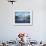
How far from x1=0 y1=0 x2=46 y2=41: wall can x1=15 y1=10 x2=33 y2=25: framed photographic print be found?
0.16m

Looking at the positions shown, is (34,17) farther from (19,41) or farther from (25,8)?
(19,41)

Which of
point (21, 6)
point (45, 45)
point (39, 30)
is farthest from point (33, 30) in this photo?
point (45, 45)

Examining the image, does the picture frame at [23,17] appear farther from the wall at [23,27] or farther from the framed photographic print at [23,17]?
the wall at [23,27]

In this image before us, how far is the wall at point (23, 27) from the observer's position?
530 centimetres

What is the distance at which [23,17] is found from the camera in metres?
5.30

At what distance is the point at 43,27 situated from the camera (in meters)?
5.30

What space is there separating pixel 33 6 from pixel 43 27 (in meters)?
0.92

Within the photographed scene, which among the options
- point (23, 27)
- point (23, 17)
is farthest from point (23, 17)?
point (23, 27)

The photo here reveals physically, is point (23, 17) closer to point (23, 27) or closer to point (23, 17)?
point (23, 17)

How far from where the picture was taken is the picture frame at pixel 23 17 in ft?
17.3

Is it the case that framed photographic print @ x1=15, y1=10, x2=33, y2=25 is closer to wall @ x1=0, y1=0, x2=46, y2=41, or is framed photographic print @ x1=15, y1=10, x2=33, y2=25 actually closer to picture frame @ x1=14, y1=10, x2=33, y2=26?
picture frame @ x1=14, y1=10, x2=33, y2=26

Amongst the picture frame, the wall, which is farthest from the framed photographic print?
the wall

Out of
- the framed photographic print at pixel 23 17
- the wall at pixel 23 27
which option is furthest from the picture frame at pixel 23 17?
the wall at pixel 23 27

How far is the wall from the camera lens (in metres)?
5.30
